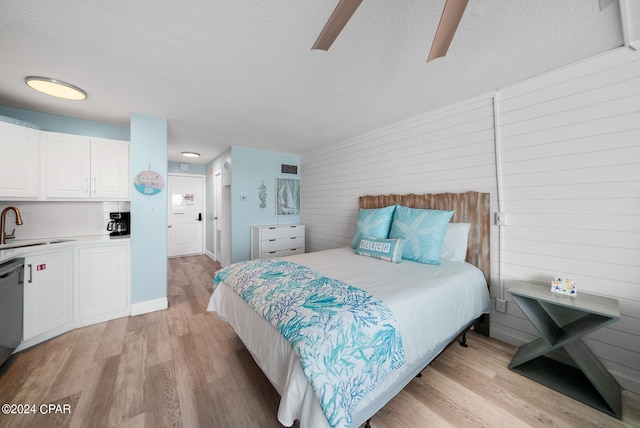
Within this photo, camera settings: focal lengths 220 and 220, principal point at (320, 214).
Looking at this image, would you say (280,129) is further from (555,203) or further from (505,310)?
(505,310)

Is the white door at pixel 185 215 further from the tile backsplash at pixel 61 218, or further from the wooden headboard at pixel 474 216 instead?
the wooden headboard at pixel 474 216

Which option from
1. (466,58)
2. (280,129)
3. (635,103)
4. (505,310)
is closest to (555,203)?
Result: (635,103)

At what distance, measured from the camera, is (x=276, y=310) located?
4.42 feet

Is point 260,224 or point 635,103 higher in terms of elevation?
point 635,103

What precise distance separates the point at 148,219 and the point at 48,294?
1092mm

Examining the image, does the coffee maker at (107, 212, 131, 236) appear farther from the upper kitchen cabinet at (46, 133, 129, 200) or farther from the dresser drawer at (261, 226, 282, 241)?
the dresser drawer at (261, 226, 282, 241)

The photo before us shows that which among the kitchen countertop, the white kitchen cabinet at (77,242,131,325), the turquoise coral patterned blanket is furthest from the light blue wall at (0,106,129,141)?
the turquoise coral patterned blanket

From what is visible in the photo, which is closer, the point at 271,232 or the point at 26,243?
the point at 26,243

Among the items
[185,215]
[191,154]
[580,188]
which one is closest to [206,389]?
[580,188]

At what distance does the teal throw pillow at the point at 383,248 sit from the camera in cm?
231

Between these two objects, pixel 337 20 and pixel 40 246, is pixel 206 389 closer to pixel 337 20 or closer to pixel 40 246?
pixel 40 246

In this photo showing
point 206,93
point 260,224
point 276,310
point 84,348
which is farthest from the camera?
point 260,224

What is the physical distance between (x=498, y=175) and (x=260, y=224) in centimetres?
391

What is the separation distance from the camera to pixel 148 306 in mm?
2818
